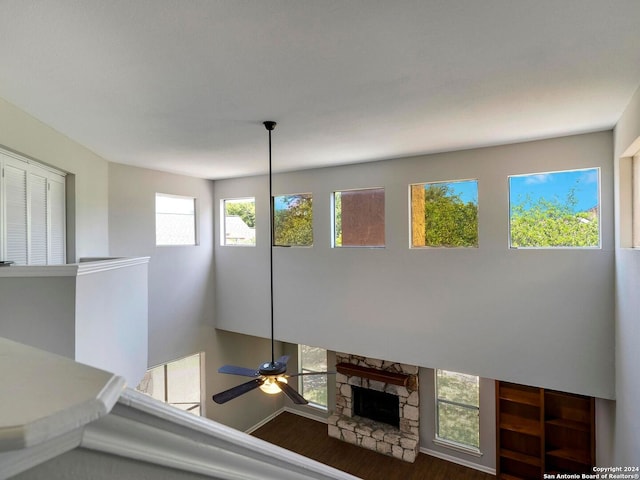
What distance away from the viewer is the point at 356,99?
3.06m

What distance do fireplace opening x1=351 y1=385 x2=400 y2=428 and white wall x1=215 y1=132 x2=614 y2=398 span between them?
1.84 meters

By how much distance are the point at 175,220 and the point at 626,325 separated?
6539 millimetres

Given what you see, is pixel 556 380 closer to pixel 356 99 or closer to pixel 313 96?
pixel 356 99

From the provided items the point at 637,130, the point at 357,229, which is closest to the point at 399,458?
the point at 357,229

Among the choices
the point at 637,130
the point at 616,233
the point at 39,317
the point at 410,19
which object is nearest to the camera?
the point at 410,19

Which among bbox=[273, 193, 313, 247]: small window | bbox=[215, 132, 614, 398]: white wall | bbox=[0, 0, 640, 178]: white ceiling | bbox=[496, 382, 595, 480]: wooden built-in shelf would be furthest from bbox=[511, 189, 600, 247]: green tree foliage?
bbox=[273, 193, 313, 247]: small window

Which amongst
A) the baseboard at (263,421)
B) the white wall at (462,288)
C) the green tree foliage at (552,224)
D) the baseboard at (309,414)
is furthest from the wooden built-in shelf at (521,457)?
the baseboard at (263,421)

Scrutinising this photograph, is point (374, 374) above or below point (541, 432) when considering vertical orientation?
above

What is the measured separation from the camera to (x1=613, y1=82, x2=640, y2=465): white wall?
2980 millimetres

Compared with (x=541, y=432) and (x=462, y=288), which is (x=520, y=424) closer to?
(x=541, y=432)

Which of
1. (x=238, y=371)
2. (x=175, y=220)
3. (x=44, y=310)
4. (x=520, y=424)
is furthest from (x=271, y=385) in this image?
(x=520, y=424)

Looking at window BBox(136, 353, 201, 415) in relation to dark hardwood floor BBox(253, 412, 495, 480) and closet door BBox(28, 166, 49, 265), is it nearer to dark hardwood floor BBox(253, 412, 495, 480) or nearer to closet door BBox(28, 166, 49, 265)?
dark hardwood floor BBox(253, 412, 495, 480)

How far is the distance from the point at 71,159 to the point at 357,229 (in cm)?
396

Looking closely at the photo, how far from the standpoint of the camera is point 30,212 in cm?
358
